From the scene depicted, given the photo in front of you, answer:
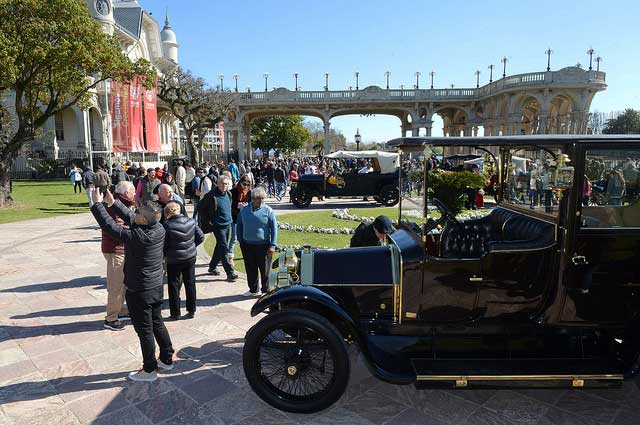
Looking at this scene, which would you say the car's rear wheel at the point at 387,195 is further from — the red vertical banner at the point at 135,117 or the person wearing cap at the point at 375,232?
the red vertical banner at the point at 135,117

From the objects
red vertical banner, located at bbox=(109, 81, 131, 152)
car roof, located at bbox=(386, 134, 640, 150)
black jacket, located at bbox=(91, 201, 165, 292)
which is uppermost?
red vertical banner, located at bbox=(109, 81, 131, 152)

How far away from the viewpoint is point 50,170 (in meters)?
32.8

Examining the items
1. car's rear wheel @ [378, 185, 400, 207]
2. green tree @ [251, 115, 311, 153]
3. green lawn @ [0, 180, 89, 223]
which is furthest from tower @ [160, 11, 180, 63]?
car's rear wheel @ [378, 185, 400, 207]

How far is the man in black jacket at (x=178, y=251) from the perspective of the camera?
16.7ft

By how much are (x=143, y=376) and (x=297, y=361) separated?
61.7 inches

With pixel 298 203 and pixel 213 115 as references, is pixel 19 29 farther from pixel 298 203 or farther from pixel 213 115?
pixel 213 115

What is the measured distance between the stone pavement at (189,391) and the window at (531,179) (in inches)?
65.0

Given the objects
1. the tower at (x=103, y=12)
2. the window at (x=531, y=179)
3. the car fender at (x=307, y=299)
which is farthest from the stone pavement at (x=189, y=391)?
the tower at (x=103, y=12)

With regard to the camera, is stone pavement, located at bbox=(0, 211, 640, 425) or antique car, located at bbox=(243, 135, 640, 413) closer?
antique car, located at bbox=(243, 135, 640, 413)

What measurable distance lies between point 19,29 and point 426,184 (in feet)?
52.9

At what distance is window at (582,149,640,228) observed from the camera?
330 centimetres

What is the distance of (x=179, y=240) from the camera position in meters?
5.13

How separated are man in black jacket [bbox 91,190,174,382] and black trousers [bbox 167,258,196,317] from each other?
121 cm

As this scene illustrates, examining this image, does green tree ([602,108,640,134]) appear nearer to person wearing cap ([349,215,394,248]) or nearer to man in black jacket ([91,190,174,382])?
person wearing cap ([349,215,394,248])
